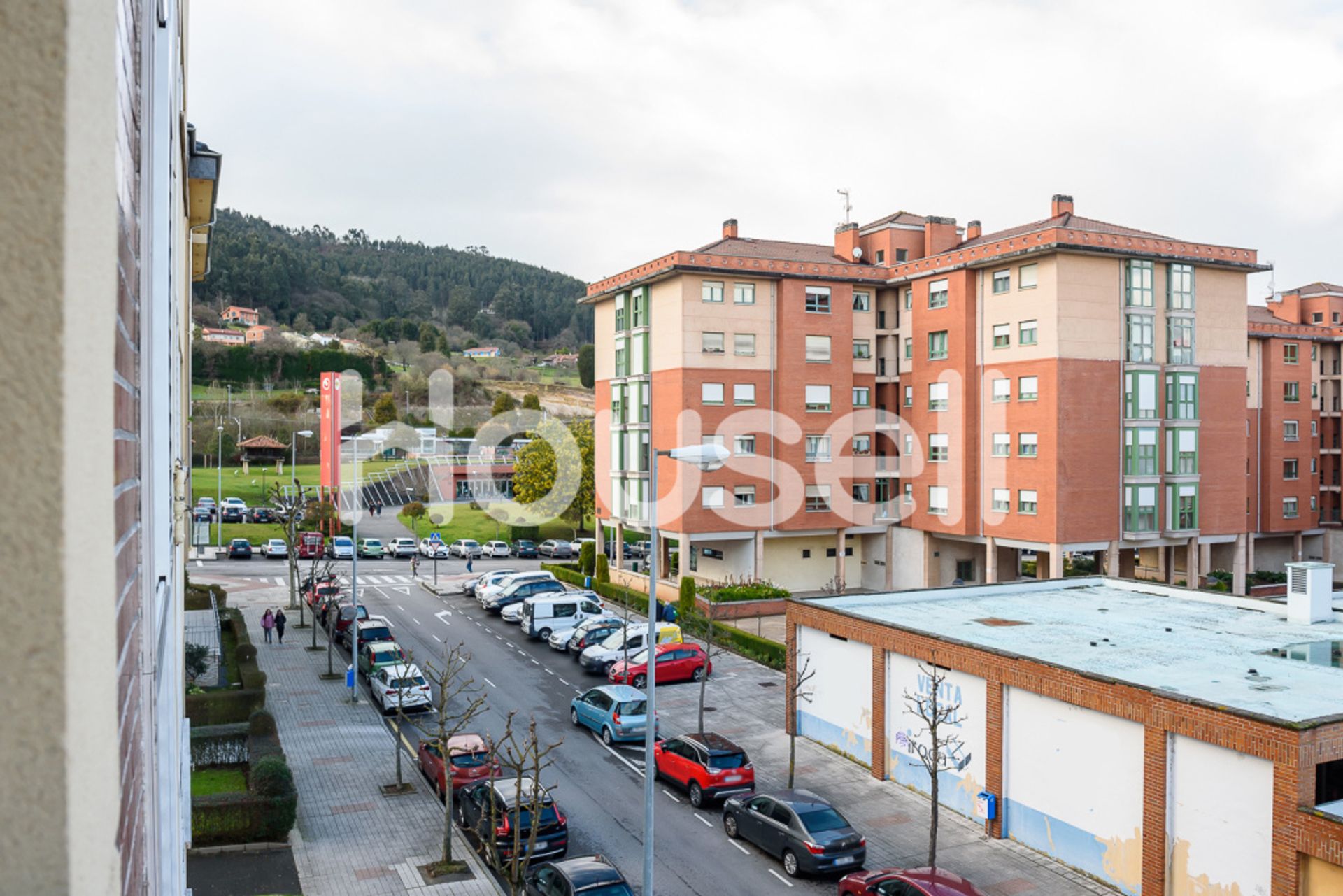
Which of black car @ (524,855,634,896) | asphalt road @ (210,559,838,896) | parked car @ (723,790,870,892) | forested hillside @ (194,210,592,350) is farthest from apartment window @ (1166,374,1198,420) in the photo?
forested hillside @ (194,210,592,350)

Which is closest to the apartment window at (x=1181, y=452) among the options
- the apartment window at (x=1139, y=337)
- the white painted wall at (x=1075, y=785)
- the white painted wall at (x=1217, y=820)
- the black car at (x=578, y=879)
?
the apartment window at (x=1139, y=337)

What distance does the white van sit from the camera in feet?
125

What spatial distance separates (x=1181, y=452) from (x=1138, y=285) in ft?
24.6

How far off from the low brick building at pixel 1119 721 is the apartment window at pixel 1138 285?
17.3m

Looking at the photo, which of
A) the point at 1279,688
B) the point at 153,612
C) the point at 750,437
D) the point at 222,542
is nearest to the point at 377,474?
the point at 222,542

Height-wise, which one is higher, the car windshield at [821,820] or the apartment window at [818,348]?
the apartment window at [818,348]

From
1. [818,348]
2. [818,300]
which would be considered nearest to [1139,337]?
[818,348]

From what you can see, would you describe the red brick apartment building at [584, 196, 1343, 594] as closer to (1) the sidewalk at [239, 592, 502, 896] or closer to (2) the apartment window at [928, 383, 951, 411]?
(2) the apartment window at [928, 383, 951, 411]

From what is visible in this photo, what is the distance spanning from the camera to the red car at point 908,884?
15109 mm

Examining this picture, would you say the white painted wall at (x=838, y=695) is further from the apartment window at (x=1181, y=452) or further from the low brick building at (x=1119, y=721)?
the apartment window at (x=1181, y=452)

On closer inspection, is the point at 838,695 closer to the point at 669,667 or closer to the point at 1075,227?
the point at 669,667

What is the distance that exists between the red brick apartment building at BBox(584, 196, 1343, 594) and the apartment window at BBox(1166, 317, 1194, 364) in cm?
7

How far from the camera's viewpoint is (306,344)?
11550cm

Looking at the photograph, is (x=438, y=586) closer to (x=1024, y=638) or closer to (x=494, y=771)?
(x=494, y=771)
